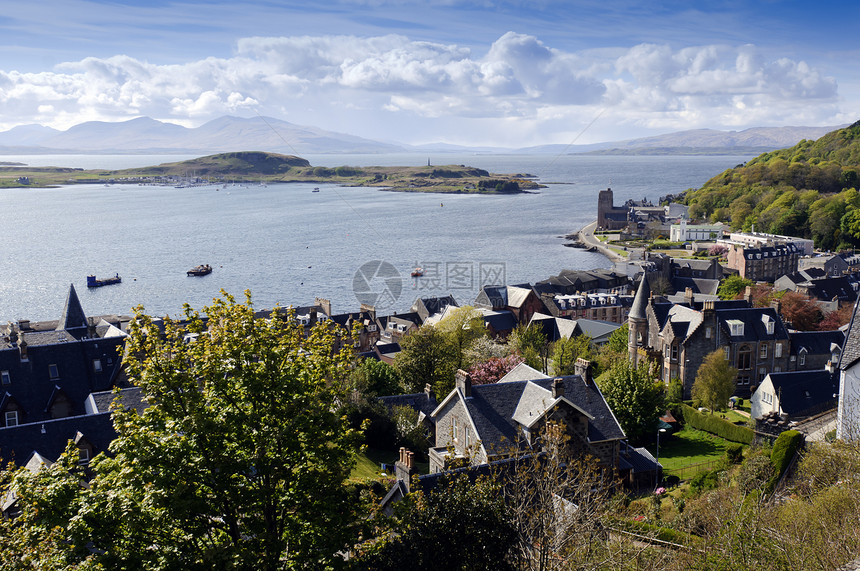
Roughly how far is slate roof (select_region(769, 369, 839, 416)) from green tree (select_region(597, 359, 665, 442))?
25.3 ft

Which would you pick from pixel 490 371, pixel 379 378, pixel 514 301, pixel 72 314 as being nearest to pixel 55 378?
pixel 72 314

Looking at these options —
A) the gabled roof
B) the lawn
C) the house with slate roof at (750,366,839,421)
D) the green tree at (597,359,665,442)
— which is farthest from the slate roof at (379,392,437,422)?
the gabled roof

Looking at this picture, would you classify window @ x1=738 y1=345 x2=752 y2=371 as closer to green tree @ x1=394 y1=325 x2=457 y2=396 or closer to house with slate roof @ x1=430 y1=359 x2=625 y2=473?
green tree @ x1=394 y1=325 x2=457 y2=396

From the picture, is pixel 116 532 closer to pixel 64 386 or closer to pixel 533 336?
pixel 64 386

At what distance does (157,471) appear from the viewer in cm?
1366

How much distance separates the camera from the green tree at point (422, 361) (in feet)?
162

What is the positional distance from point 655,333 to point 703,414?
456 inches

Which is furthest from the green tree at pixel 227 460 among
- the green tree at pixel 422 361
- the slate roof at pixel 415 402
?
the green tree at pixel 422 361

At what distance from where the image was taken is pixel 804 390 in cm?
4547

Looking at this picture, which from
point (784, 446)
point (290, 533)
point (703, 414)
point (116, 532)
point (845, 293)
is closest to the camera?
point (116, 532)

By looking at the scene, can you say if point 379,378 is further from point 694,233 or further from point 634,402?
point 694,233

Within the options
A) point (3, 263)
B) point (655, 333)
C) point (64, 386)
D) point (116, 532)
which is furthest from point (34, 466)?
point (3, 263)

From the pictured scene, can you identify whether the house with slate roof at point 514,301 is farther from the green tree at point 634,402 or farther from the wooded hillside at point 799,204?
the wooded hillside at point 799,204

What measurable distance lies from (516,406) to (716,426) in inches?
700
